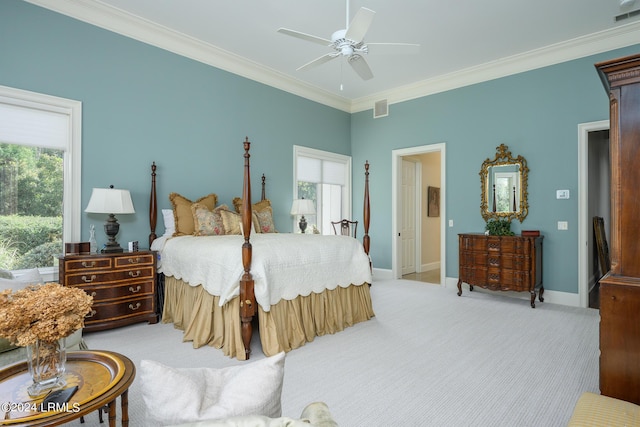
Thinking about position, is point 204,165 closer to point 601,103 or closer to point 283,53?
point 283,53

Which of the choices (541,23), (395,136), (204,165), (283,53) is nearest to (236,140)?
(204,165)

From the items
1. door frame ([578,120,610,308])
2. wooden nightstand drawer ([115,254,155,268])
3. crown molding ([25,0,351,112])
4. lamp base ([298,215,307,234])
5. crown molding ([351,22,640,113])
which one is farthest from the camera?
lamp base ([298,215,307,234])

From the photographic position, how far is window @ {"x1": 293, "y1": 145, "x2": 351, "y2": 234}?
6.24 m

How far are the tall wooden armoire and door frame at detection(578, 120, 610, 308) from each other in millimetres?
3227

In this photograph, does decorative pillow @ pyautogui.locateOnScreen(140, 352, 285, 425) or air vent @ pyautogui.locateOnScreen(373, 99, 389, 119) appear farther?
air vent @ pyautogui.locateOnScreen(373, 99, 389, 119)

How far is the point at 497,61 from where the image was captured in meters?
5.22

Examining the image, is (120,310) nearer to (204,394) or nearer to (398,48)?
(204,394)

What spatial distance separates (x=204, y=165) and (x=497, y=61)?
4.60 metres

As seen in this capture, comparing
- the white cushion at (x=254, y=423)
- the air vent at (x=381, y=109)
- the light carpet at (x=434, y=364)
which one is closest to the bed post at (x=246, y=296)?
the light carpet at (x=434, y=364)

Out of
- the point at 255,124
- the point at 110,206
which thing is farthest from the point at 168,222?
the point at 255,124

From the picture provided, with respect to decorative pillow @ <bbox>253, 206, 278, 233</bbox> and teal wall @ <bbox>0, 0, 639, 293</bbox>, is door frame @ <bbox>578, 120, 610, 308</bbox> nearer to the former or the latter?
teal wall @ <bbox>0, 0, 639, 293</bbox>

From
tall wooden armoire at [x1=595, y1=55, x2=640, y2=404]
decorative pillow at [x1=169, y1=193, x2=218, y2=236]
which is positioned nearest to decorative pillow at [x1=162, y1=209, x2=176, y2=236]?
decorative pillow at [x1=169, y1=193, x2=218, y2=236]

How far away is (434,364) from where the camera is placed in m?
2.80

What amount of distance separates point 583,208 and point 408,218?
3086mm
